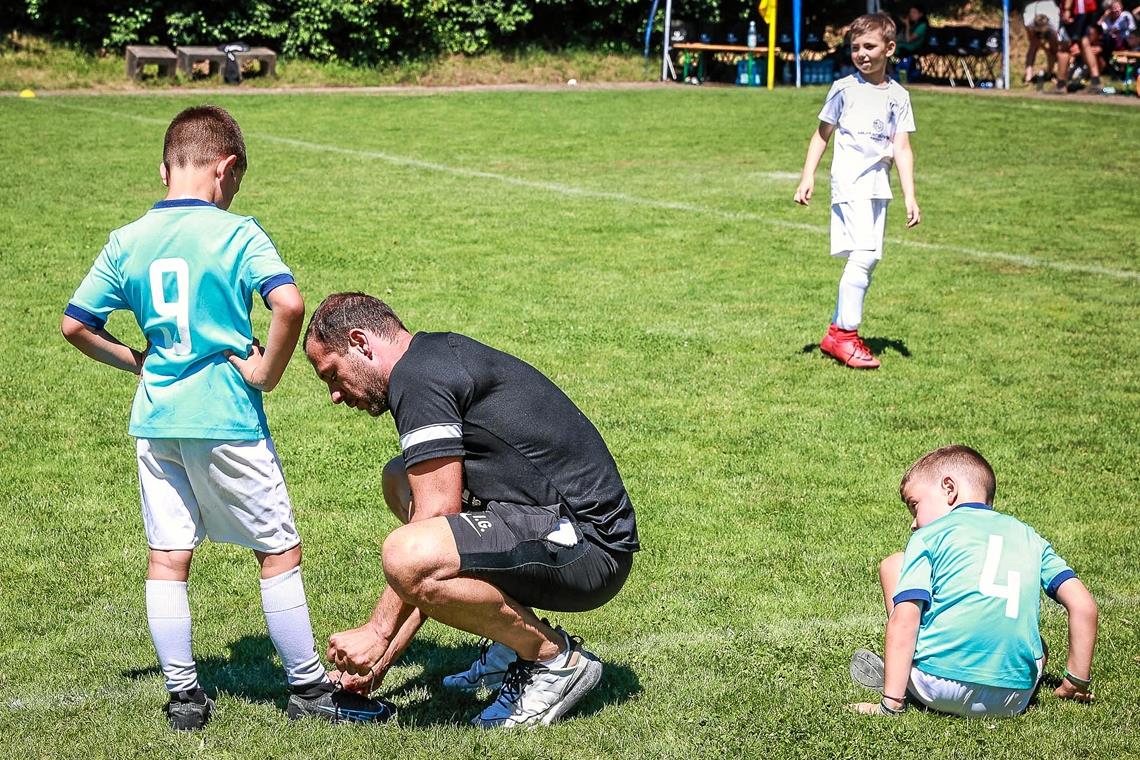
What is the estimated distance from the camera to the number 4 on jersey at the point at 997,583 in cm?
366

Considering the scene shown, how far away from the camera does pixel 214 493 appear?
145 inches

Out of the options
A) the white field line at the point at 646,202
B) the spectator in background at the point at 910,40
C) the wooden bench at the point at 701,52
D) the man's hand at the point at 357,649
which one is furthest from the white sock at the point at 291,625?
the spectator in background at the point at 910,40

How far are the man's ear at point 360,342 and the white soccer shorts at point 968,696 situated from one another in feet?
6.17

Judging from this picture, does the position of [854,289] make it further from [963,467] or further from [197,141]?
[197,141]

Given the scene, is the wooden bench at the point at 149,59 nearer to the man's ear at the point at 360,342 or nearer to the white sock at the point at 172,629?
the white sock at the point at 172,629

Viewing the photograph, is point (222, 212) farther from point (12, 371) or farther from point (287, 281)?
point (12, 371)

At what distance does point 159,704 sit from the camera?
3855mm

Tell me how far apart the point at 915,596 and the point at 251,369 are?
2045 mm

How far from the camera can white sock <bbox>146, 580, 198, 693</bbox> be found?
12.1ft

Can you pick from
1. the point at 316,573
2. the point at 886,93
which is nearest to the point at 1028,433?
the point at 886,93

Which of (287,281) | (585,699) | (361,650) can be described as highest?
(287,281)

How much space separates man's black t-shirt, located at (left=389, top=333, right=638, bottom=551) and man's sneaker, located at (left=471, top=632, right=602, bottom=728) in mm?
391

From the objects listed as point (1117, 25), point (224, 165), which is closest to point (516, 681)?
point (224, 165)

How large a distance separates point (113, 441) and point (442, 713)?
11.0 feet
